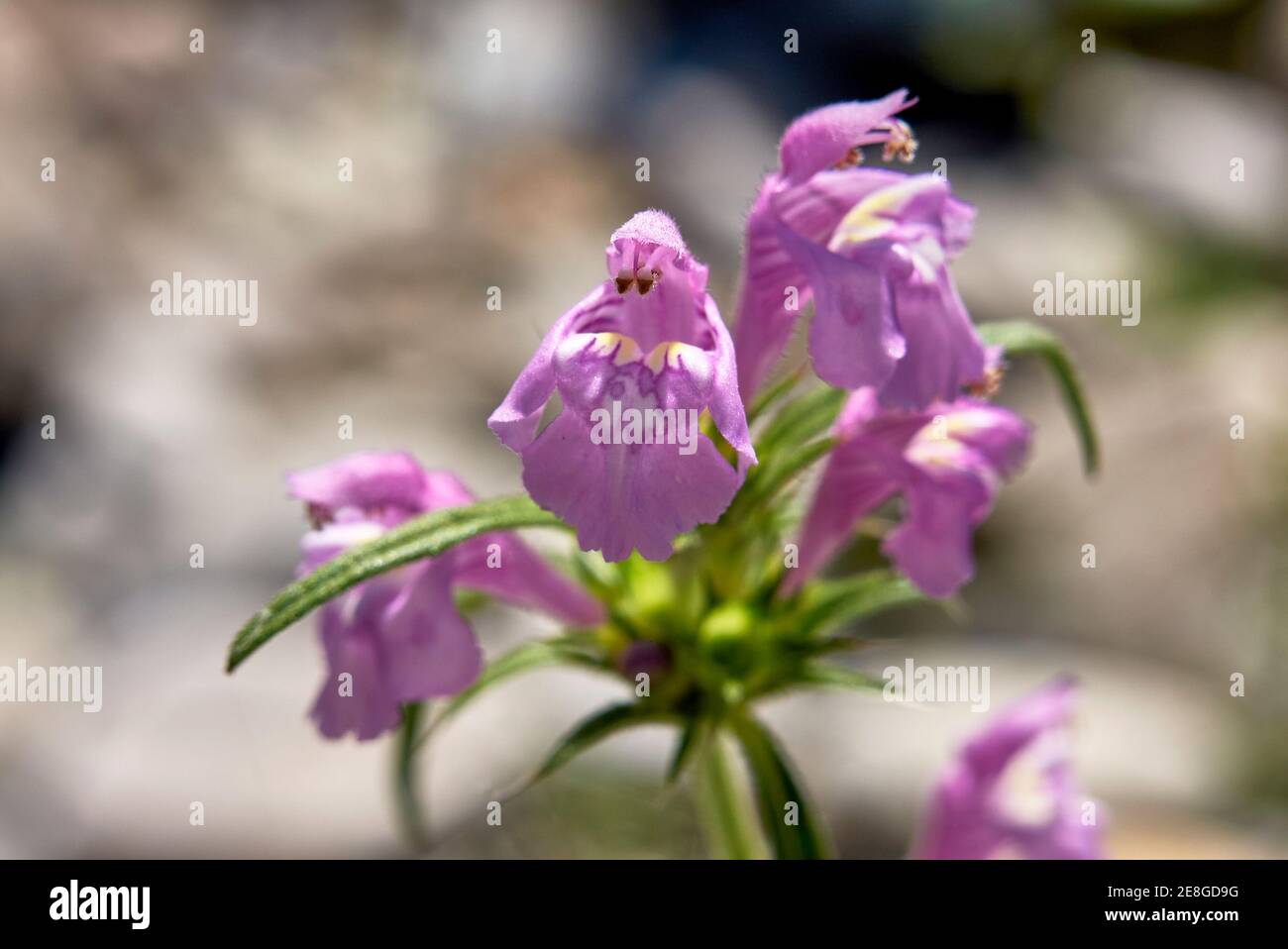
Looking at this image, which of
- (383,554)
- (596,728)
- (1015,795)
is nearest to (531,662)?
(596,728)

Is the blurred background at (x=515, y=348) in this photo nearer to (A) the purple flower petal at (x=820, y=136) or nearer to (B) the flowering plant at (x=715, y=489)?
(B) the flowering plant at (x=715, y=489)

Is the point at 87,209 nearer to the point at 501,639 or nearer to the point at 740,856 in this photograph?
the point at 501,639

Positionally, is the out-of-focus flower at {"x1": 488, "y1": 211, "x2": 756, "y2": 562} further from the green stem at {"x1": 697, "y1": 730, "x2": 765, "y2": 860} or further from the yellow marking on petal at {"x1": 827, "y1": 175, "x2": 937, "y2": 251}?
the green stem at {"x1": 697, "y1": 730, "x2": 765, "y2": 860}

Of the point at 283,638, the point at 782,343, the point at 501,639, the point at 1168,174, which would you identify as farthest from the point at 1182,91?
the point at 782,343

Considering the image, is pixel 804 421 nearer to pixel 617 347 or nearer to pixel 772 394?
pixel 772 394

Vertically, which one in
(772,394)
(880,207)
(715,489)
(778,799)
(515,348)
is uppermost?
(515,348)

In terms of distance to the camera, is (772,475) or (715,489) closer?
(715,489)
